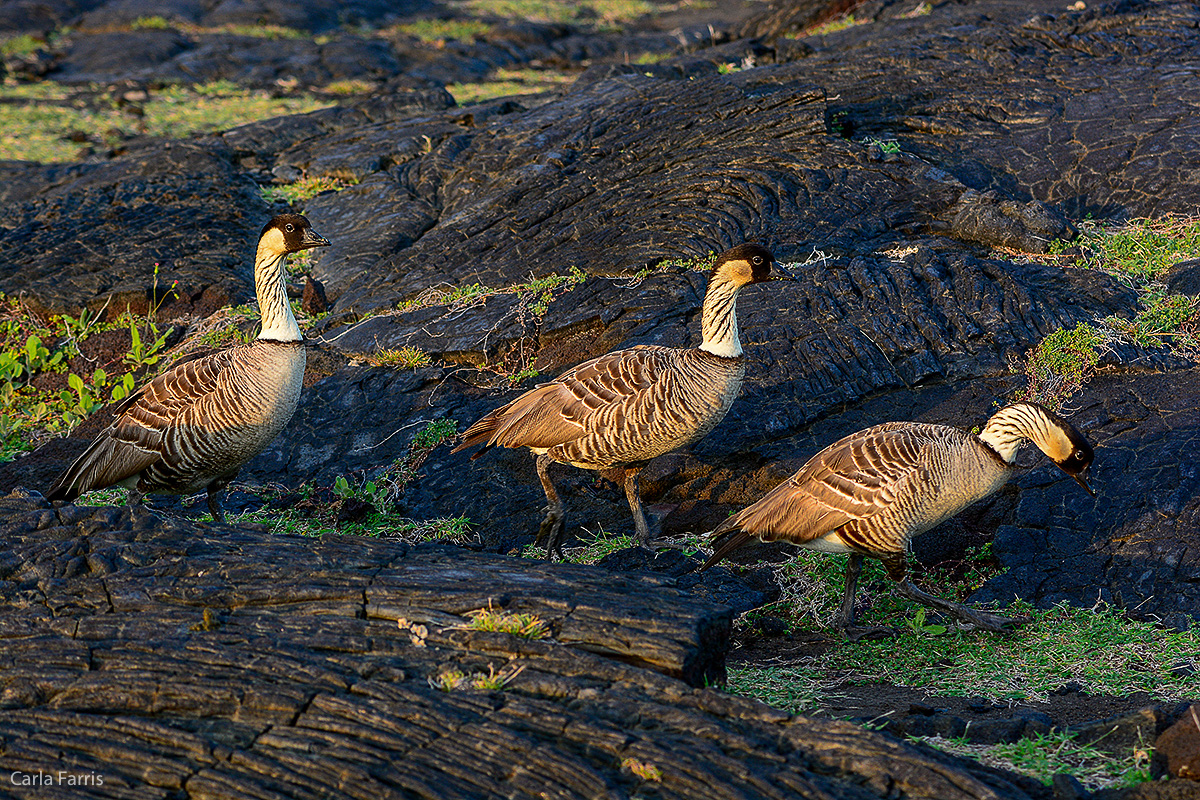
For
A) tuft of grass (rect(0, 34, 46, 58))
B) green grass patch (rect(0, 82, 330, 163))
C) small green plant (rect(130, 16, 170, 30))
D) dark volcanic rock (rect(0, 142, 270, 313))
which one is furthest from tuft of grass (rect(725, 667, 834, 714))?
small green plant (rect(130, 16, 170, 30))

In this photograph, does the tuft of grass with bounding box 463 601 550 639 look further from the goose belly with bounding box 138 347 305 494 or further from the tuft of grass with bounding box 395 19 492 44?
the tuft of grass with bounding box 395 19 492 44

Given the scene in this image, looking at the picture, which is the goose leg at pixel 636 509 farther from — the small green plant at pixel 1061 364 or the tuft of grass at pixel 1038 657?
the small green plant at pixel 1061 364

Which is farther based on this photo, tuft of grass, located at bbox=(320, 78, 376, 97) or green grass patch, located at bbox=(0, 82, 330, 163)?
tuft of grass, located at bbox=(320, 78, 376, 97)

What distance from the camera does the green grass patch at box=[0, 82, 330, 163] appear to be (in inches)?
739

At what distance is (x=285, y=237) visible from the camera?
320 inches

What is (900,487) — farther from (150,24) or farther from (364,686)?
(150,24)

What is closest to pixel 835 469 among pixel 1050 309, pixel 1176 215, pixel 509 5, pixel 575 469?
pixel 575 469

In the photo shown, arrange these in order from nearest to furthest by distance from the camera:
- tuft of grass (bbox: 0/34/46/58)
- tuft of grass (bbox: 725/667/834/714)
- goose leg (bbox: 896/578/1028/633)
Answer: tuft of grass (bbox: 725/667/834/714)
goose leg (bbox: 896/578/1028/633)
tuft of grass (bbox: 0/34/46/58)

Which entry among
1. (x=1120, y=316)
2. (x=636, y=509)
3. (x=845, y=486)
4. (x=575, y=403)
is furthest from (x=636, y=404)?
(x=1120, y=316)

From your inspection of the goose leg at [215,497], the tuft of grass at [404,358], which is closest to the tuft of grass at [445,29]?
the tuft of grass at [404,358]

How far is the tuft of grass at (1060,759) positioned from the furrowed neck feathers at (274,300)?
5236 mm

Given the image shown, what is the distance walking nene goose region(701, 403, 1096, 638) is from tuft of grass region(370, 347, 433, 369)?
13.9 feet

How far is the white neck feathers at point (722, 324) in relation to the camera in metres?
7.88

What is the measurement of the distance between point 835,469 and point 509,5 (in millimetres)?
29642
